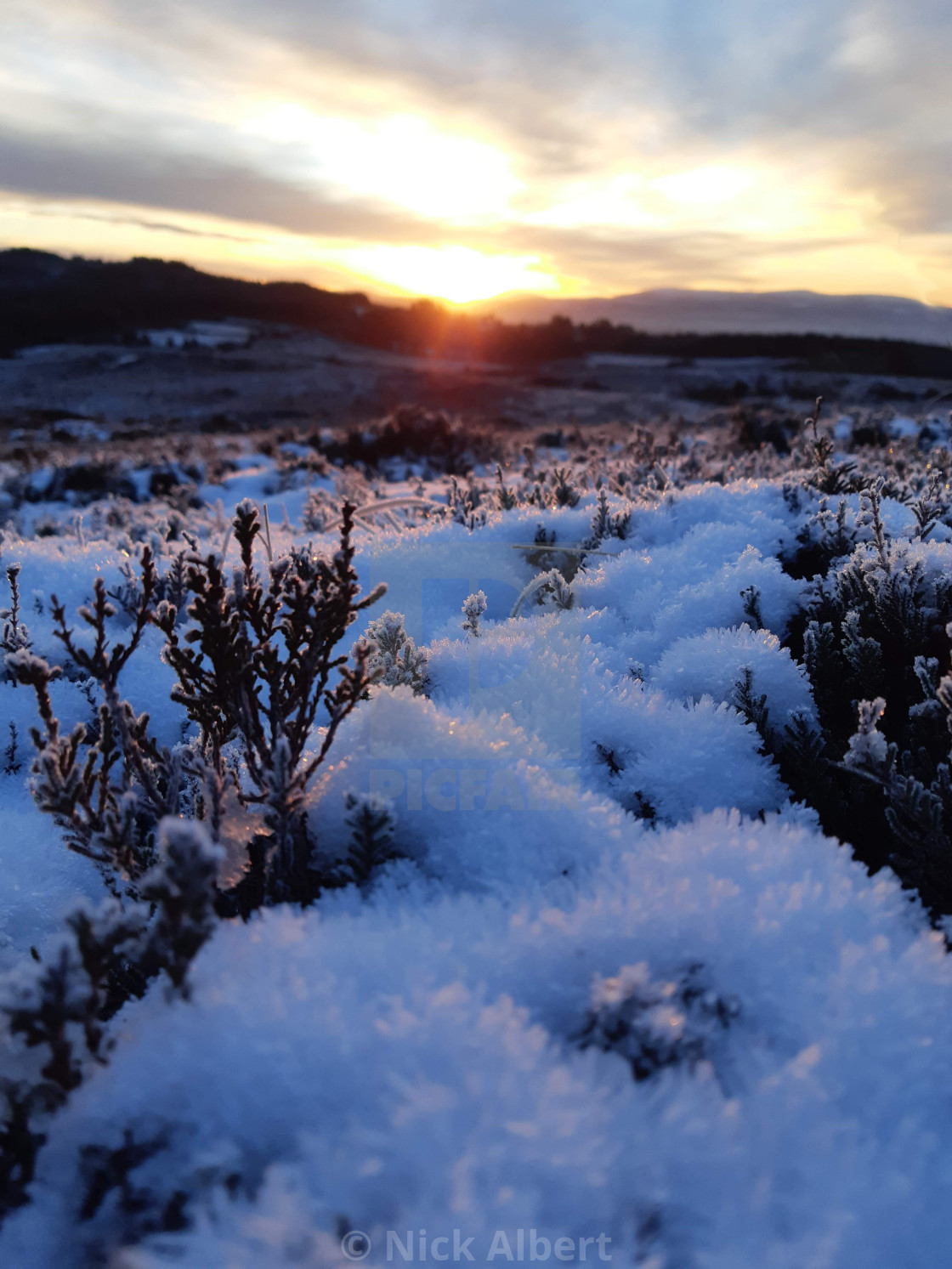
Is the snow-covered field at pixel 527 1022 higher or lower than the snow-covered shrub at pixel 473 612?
lower

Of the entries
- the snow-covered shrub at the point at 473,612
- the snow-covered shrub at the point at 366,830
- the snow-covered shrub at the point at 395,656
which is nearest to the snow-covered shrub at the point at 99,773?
the snow-covered shrub at the point at 366,830

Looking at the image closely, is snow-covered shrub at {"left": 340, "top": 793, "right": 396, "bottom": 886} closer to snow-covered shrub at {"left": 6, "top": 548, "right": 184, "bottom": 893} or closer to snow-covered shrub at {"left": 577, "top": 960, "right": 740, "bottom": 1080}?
snow-covered shrub at {"left": 6, "top": 548, "right": 184, "bottom": 893}

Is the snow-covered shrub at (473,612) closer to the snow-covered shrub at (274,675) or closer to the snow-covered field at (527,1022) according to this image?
the snow-covered field at (527,1022)

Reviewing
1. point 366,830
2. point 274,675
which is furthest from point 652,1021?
point 274,675

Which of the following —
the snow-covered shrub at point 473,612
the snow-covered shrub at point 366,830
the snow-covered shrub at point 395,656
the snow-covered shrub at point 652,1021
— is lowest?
the snow-covered shrub at point 652,1021

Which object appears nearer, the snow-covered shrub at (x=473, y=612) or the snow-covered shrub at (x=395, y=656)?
the snow-covered shrub at (x=395, y=656)

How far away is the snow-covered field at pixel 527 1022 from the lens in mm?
1037

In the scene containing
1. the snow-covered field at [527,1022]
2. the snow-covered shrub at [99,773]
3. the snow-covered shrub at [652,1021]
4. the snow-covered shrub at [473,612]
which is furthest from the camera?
the snow-covered shrub at [473,612]

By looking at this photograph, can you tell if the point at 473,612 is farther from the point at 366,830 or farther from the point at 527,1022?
the point at 527,1022

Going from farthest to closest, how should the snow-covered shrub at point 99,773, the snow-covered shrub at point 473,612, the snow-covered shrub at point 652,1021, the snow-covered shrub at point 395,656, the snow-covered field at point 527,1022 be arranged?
the snow-covered shrub at point 473,612
the snow-covered shrub at point 395,656
the snow-covered shrub at point 99,773
the snow-covered shrub at point 652,1021
the snow-covered field at point 527,1022

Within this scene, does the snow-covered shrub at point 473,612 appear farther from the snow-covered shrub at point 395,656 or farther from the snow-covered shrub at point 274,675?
the snow-covered shrub at point 274,675

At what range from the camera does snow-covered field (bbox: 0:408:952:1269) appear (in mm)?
1037

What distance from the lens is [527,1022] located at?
4.23 ft

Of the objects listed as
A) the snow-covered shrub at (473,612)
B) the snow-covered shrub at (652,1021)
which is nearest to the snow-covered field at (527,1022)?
the snow-covered shrub at (652,1021)
